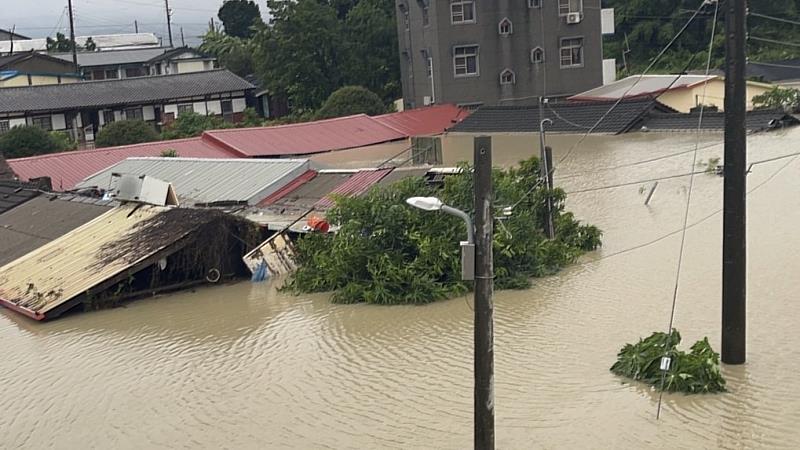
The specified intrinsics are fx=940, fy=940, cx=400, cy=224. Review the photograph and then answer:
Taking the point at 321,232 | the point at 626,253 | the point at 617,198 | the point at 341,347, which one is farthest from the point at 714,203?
the point at 341,347

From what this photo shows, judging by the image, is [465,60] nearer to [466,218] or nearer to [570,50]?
[570,50]

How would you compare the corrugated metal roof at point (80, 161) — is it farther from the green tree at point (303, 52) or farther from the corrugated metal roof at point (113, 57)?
the corrugated metal roof at point (113, 57)

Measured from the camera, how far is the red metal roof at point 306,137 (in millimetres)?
33531

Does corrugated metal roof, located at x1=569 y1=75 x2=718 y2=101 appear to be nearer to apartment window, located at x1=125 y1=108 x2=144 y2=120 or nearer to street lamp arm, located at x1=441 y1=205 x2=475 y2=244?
apartment window, located at x1=125 y1=108 x2=144 y2=120

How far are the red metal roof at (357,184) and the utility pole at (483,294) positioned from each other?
1169 centimetres

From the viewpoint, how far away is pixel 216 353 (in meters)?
13.3

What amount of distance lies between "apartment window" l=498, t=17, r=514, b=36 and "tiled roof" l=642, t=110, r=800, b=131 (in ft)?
36.2

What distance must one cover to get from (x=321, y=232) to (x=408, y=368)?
18.6ft

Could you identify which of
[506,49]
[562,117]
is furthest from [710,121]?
[506,49]

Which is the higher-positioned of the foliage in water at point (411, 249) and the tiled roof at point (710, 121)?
the tiled roof at point (710, 121)

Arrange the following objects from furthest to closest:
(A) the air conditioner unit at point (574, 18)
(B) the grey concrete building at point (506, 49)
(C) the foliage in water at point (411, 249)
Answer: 1. (A) the air conditioner unit at point (574, 18)
2. (B) the grey concrete building at point (506, 49)
3. (C) the foliage in water at point (411, 249)

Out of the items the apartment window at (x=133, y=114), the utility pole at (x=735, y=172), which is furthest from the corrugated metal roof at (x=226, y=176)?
the apartment window at (x=133, y=114)

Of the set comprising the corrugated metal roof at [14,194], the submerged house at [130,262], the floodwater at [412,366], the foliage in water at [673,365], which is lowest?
the floodwater at [412,366]

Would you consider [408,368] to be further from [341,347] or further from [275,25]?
[275,25]
